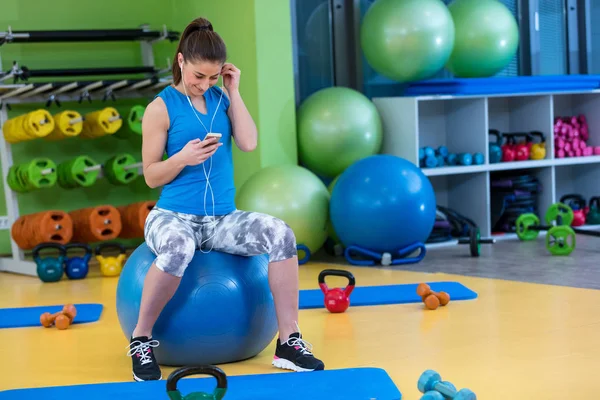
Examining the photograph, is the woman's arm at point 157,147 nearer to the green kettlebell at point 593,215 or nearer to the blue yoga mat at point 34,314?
the blue yoga mat at point 34,314

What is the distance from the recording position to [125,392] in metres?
2.87

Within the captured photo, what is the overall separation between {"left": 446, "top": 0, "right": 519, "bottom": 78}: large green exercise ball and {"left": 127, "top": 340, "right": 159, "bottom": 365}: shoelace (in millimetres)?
4173

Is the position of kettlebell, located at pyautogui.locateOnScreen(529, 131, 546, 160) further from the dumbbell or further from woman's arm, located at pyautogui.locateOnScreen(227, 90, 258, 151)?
the dumbbell

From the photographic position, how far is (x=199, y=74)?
3195mm

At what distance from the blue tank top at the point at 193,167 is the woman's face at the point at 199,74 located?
0.26 feet

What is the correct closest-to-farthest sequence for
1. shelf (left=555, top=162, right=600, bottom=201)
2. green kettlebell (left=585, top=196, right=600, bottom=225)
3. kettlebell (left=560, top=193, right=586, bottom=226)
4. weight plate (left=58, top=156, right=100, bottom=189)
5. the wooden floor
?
the wooden floor, weight plate (left=58, top=156, right=100, bottom=189), kettlebell (left=560, top=193, right=586, bottom=226), green kettlebell (left=585, top=196, right=600, bottom=225), shelf (left=555, top=162, right=600, bottom=201)

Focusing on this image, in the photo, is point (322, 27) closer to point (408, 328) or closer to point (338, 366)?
point (408, 328)

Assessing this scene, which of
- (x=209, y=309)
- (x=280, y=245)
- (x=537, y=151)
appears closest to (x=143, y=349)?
(x=209, y=309)

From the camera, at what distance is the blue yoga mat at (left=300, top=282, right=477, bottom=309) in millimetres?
4391

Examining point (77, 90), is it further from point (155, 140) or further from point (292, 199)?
point (155, 140)

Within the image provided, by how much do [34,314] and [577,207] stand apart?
424cm

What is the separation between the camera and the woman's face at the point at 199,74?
3168 mm

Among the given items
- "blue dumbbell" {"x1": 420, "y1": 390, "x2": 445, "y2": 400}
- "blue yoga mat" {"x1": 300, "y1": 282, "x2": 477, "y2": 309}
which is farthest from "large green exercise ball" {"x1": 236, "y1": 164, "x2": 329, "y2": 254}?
"blue dumbbell" {"x1": 420, "y1": 390, "x2": 445, "y2": 400}

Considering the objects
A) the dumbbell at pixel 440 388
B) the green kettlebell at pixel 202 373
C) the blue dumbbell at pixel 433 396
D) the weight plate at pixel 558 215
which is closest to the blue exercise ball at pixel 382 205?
the weight plate at pixel 558 215
